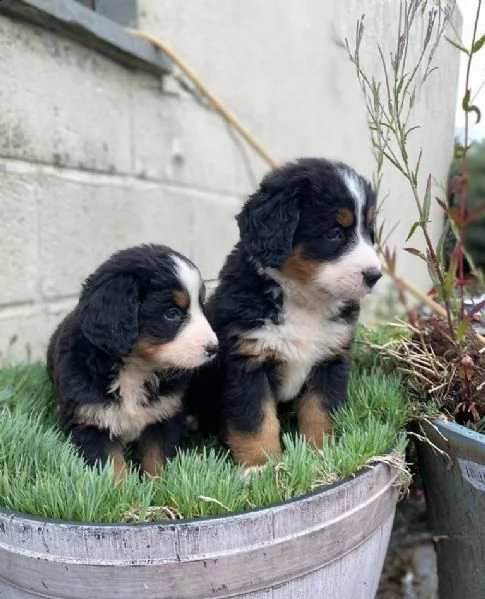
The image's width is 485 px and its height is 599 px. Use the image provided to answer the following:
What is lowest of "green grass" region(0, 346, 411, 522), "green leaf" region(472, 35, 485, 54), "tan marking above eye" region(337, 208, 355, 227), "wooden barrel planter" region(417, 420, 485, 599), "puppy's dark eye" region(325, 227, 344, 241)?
"wooden barrel planter" region(417, 420, 485, 599)

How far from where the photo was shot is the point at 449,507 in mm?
1876

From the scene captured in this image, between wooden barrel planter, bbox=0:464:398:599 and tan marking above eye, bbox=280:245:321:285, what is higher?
tan marking above eye, bbox=280:245:321:285

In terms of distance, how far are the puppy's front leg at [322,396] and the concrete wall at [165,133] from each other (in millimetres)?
622

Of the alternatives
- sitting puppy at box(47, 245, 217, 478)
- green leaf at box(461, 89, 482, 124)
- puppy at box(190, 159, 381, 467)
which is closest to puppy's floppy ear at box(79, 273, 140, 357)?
sitting puppy at box(47, 245, 217, 478)

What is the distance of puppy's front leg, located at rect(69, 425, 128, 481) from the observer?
5.90ft

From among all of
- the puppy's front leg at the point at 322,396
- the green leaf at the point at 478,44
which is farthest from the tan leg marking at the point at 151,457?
the green leaf at the point at 478,44

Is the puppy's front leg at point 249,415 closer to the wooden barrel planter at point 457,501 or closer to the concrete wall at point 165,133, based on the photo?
the wooden barrel planter at point 457,501

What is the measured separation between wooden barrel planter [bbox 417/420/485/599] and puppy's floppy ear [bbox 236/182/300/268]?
2.25 ft

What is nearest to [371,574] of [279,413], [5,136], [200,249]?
[279,413]

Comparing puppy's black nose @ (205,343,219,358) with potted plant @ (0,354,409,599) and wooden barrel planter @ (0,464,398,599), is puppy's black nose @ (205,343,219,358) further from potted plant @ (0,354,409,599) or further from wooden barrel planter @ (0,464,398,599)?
wooden barrel planter @ (0,464,398,599)

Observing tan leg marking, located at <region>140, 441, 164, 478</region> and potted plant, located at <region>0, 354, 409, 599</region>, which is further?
tan leg marking, located at <region>140, 441, 164, 478</region>

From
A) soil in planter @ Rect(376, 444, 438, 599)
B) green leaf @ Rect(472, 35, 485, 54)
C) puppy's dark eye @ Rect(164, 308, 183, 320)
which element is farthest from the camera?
soil in planter @ Rect(376, 444, 438, 599)

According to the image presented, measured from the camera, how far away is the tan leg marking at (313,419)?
196 centimetres

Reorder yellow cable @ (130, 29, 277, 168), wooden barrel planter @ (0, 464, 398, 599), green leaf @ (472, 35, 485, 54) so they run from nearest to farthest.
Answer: wooden barrel planter @ (0, 464, 398, 599)
green leaf @ (472, 35, 485, 54)
yellow cable @ (130, 29, 277, 168)
